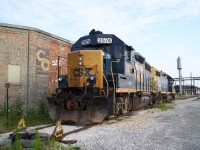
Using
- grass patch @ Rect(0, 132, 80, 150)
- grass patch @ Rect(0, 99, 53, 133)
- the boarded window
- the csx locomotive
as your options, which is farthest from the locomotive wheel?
the boarded window

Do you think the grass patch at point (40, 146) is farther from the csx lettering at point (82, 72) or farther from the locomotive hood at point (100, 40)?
the locomotive hood at point (100, 40)

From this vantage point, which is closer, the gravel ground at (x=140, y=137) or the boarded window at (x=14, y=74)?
the gravel ground at (x=140, y=137)

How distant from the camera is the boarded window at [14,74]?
43.2ft

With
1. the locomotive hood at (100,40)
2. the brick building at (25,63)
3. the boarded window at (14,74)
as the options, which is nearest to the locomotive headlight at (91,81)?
the locomotive hood at (100,40)

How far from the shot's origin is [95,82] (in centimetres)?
1003

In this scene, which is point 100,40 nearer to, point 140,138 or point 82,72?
point 82,72

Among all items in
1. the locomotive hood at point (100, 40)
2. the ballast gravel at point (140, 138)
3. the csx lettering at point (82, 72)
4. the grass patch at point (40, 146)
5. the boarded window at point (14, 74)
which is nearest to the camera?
the grass patch at point (40, 146)

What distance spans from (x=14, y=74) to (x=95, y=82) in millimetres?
5063

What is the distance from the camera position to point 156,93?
65.9 feet

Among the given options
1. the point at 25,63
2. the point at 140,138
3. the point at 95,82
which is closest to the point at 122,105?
the point at 95,82

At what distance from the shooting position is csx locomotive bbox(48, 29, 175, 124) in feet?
31.4

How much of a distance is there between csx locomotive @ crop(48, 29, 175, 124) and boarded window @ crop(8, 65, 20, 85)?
3367 mm

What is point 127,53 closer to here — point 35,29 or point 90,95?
point 90,95

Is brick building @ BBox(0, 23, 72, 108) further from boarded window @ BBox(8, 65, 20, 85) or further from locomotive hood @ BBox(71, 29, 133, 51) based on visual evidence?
locomotive hood @ BBox(71, 29, 133, 51)
